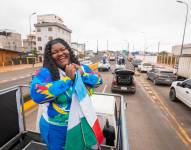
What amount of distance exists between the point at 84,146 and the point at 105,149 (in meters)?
1.22

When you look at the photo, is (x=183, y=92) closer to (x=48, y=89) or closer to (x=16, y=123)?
(x=16, y=123)

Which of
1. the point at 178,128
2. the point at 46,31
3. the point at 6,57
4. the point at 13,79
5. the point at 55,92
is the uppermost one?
the point at 46,31

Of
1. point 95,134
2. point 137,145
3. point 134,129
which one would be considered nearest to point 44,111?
point 95,134

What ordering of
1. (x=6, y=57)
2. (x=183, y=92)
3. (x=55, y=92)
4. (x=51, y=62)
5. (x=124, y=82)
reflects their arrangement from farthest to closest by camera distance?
(x=6, y=57)
(x=124, y=82)
(x=183, y=92)
(x=51, y=62)
(x=55, y=92)

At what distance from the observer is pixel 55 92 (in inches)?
67.4

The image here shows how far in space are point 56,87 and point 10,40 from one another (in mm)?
71219

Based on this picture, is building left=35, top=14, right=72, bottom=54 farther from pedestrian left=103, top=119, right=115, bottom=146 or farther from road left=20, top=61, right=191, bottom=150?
pedestrian left=103, top=119, right=115, bottom=146

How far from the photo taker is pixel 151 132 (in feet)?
17.0

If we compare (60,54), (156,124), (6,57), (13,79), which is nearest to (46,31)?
(6,57)

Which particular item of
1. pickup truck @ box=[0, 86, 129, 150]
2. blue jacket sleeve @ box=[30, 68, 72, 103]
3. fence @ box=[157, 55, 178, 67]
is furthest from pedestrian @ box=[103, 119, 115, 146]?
fence @ box=[157, 55, 178, 67]

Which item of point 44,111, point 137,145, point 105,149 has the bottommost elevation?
point 137,145

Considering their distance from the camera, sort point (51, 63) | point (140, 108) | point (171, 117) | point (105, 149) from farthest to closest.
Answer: point (140, 108) → point (171, 117) → point (105, 149) → point (51, 63)

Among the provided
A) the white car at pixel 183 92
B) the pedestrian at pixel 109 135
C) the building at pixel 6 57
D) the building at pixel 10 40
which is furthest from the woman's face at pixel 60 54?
the building at pixel 10 40

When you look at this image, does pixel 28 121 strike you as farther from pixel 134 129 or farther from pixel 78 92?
pixel 78 92
